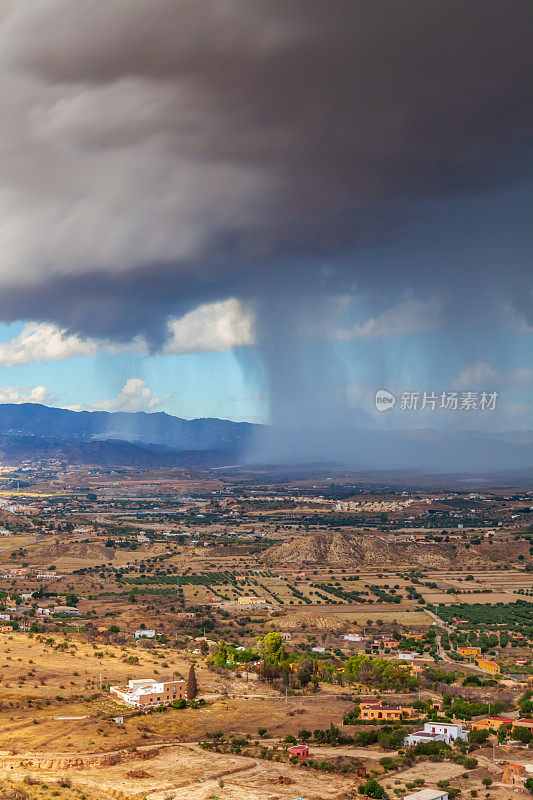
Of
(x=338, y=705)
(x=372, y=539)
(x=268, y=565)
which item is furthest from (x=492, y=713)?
(x=372, y=539)

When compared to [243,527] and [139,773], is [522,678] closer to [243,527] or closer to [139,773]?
[139,773]

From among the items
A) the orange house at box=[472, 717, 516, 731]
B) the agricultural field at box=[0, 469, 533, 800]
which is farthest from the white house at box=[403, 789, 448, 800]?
the orange house at box=[472, 717, 516, 731]

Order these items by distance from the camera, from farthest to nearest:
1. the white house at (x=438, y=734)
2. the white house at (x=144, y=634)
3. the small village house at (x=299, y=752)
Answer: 1. the white house at (x=144, y=634)
2. the white house at (x=438, y=734)
3. the small village house at (x=299, y=752)

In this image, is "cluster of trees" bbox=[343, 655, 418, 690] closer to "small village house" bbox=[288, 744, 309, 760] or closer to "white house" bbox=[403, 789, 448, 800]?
"small village house" bbox=[288, 744, 309, 760]

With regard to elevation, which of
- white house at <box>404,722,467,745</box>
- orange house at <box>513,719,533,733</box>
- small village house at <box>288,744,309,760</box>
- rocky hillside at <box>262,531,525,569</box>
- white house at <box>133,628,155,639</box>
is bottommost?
white house at <box>133,628,155,639</box>

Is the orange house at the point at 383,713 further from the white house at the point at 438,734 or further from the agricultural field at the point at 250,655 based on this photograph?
the white house at the point at 438,734

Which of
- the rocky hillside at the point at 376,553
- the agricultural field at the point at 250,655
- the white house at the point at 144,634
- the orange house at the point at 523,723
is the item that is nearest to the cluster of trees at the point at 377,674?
the agricultural field at the point at 250,655

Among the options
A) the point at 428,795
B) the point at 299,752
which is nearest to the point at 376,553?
the point at 299,752
